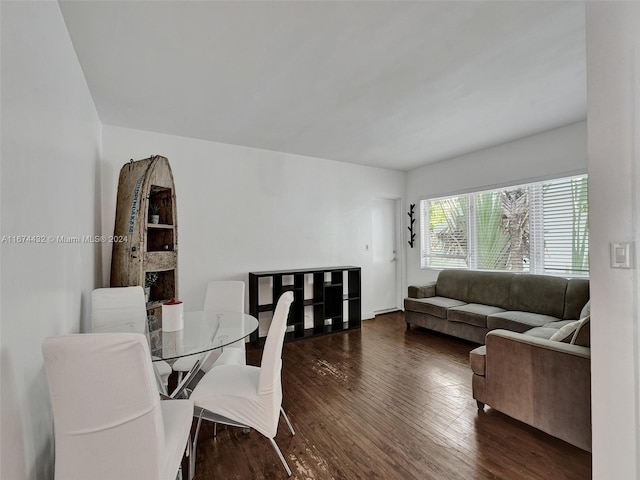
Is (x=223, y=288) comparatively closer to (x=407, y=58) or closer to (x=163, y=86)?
(x=163, y=86)

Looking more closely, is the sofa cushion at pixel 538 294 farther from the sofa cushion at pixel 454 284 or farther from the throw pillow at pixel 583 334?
the throw pillow at pixel 583 334

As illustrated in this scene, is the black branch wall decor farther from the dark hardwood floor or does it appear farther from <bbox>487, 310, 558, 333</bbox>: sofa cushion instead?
the dark hardwood floor

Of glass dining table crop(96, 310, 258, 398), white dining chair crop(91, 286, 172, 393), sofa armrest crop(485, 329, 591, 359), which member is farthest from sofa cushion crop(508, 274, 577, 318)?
white dining chair crop(91, 286, 172, 393)

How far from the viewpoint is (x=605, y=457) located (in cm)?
135

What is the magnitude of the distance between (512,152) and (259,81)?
341cm

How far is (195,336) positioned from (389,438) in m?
1.42

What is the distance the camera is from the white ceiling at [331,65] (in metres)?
1.69

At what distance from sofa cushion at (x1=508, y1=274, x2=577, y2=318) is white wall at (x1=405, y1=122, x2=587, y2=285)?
1.25 meters

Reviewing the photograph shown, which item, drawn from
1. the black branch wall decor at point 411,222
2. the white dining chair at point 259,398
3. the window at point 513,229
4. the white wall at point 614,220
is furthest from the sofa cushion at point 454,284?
the white dining chair at point 259,398

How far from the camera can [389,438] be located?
6.54 feet

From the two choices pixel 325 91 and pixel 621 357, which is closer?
pixel 621 357

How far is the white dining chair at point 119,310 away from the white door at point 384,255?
12.2 feet

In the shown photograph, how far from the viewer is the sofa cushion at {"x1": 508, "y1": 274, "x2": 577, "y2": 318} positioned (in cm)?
332

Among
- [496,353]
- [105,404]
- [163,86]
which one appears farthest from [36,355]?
[496,353]
